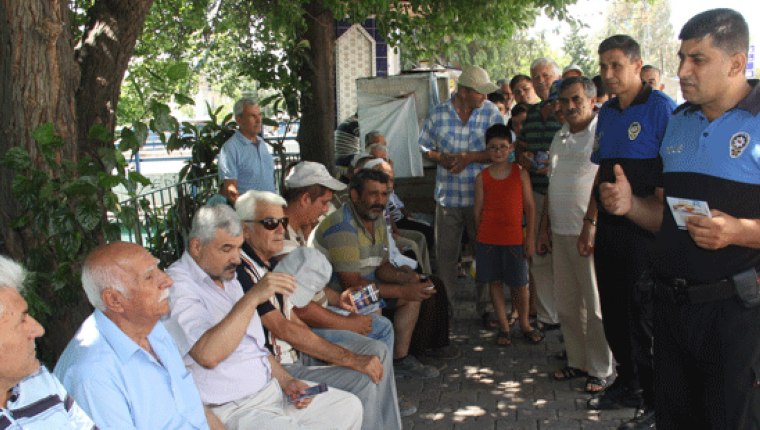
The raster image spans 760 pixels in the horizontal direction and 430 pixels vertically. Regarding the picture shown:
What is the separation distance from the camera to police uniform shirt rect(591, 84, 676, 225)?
426cm

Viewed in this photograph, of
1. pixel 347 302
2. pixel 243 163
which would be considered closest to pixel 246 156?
pixel 243 163

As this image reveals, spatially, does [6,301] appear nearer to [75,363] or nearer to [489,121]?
[75,363]

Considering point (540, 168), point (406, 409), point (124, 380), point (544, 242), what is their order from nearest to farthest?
point (124, 380), point (406, 409), point (544, 242), point (540, 168)

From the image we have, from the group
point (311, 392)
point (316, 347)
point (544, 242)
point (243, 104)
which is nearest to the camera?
point (311, 392)

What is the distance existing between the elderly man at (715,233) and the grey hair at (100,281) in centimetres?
210

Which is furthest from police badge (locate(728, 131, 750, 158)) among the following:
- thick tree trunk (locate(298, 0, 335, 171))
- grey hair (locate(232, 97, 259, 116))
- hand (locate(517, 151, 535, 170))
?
thick tree trunk (locate(298, 0, 335, 171))

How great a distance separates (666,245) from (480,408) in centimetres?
225

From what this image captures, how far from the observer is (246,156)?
7.01 metres

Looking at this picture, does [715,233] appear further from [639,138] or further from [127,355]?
[127,355]

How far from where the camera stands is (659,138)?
14.0 feet

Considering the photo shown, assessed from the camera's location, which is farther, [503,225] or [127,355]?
[503,225]

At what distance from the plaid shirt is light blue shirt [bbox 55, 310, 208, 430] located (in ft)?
14.0

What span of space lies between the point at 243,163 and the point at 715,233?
4848 mm

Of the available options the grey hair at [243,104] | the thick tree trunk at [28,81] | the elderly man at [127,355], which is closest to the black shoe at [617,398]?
the elderly man at [127,355]
